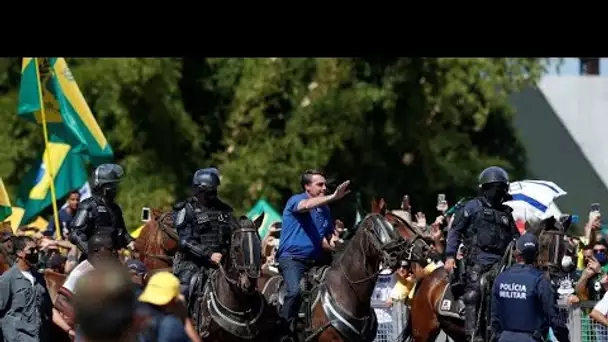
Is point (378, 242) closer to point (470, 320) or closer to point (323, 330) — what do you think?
point (323, 330)

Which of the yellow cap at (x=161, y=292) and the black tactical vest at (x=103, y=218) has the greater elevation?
the yellow cap at (x=161, y=292)

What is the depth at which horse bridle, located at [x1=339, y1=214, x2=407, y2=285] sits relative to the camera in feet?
59.2

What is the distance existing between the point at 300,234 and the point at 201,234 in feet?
3.40

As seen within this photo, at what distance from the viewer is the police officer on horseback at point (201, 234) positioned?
19.0 m

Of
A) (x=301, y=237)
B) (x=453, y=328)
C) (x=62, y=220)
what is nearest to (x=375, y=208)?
(x=301, y=237)

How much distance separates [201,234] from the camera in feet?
62.5

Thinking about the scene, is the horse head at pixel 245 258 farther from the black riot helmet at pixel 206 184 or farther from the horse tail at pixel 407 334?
the horse tail at pixel 407 334

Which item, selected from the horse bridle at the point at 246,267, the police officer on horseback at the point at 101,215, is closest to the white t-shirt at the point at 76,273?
the police officer on horseback at the point at 101,215

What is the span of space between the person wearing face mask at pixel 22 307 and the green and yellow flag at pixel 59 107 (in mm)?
10758

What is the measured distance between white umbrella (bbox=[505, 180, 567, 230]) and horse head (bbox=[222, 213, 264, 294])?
6815 millimetres

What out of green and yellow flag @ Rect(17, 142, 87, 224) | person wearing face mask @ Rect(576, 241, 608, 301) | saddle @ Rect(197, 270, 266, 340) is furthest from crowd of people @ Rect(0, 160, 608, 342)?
green and yellow flag @ Rect(17, 142, 87, 224)

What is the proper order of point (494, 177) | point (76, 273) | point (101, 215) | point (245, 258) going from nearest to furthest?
point (245, 258), point (76, 273), point (494, 177), point (101, 215)
